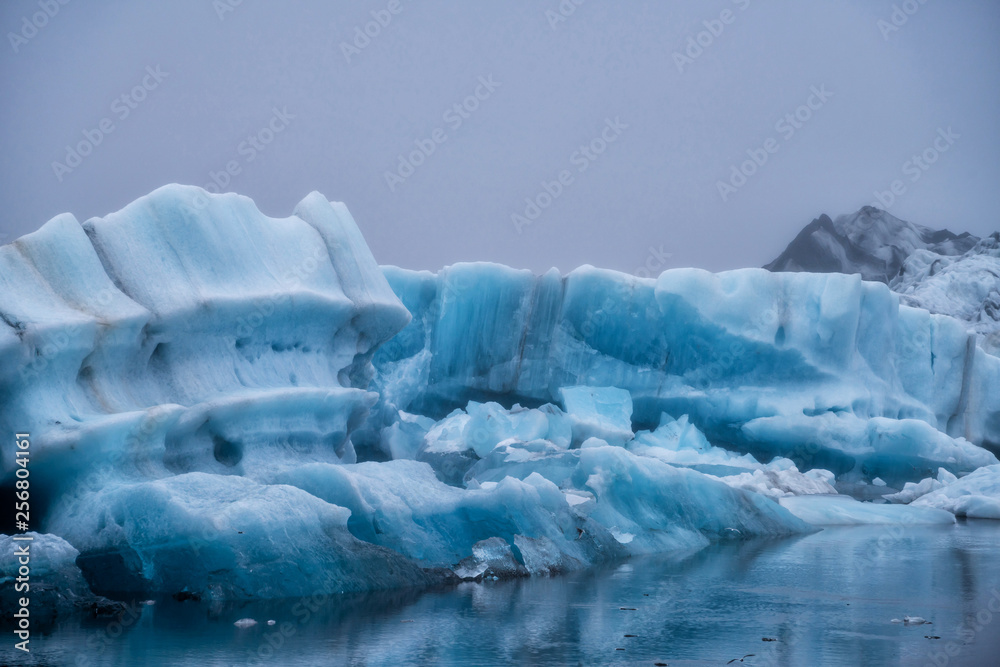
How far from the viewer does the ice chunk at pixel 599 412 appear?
11.3 metres

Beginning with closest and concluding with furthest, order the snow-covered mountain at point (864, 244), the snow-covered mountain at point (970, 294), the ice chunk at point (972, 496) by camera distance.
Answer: the ice chunk at point (972, 496)
the snow-covered mountain at point (970, 294)
the snow-covered mountain at point (864, 244)

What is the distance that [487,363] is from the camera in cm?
1252

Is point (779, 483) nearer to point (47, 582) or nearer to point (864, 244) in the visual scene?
point (47, 582)

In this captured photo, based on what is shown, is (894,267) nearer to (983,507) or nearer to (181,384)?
(983,507)

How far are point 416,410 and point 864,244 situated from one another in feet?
52.8

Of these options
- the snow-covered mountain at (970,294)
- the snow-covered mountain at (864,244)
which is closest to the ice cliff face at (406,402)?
the snow-covered mountain at (970,294)

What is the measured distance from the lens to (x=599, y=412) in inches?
462

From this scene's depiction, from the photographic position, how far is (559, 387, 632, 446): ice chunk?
11.3 m

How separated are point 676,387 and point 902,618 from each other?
27.5ft

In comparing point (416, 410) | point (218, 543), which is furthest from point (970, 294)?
point (218, 543)

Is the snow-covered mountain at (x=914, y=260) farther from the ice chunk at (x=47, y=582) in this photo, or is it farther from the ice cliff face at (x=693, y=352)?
the ice chunk at (x=47, y=582)

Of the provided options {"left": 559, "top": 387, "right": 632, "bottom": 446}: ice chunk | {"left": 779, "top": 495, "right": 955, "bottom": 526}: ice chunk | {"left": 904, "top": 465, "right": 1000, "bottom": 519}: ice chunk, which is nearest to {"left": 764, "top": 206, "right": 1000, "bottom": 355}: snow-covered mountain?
{"left": 904, "top": 465, "right": 1000, "bottom": 519}: ice chunk

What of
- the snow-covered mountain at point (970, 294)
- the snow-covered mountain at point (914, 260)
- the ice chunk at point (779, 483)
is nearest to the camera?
the ice chunk at point (779, 483)

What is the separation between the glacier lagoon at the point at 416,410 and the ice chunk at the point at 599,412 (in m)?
0.04
